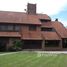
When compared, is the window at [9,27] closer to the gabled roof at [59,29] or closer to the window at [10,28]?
the window at [10,28]

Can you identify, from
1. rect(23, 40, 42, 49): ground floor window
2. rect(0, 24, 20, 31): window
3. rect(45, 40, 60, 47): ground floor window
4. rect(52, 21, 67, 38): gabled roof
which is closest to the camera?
rect(23, 40, 42, 49): ground floor window

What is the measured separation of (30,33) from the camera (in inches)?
2045

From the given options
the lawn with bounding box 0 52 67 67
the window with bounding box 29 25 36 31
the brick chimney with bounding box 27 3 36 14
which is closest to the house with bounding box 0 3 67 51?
the window with bounding box 29 25 36 31

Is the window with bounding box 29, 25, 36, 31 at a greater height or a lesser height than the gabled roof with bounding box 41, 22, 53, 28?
lesser

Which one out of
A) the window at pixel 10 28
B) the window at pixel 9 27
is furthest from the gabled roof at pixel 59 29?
the window at pixel 10 28

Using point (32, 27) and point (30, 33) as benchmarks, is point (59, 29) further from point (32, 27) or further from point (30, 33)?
point (30, 33)

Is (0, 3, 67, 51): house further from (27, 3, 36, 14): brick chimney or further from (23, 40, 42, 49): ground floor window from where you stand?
(27, 3, 36, 14): brick chimney

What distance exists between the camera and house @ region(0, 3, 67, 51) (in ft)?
160

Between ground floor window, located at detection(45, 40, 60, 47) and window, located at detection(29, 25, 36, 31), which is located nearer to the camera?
ground floor window, located at detection(45, 40, 60, 47)

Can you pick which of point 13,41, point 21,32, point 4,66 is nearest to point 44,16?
point 21,32

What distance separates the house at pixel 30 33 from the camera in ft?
160

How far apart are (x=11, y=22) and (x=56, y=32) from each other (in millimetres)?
10688

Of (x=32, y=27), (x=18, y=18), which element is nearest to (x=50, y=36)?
(x=32, y=27)

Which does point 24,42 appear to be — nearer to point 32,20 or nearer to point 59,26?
point 32,20
